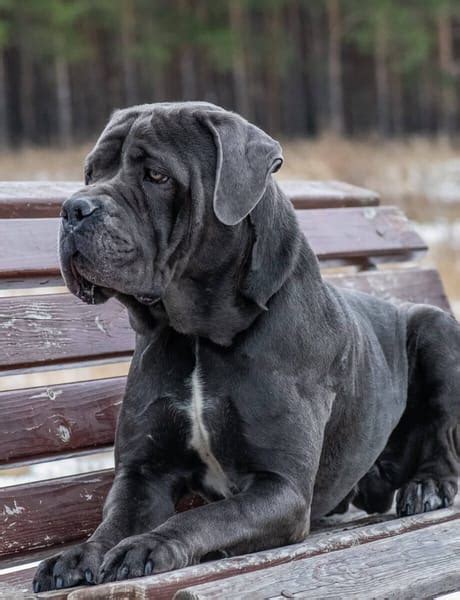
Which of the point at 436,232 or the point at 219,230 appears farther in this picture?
the point at 436,232

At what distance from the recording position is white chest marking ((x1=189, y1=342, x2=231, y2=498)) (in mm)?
3053

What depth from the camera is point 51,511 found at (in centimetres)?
344

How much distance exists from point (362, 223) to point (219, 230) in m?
1.79

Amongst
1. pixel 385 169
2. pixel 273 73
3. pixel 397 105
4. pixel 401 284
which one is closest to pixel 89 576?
pixel 401 284

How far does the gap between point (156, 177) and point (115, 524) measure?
35.9 inches

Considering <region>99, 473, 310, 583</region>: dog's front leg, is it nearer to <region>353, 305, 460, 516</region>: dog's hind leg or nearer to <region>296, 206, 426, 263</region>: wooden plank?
<region>353, 305, 460, 516</region>: dog's hind leg

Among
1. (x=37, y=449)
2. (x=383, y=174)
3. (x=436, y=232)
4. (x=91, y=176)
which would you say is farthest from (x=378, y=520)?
(x=383, y=174)

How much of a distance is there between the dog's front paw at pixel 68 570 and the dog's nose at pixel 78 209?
806mm

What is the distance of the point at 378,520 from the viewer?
3.57 metres

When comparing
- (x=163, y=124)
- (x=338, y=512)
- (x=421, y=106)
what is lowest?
(x=421, y=106)

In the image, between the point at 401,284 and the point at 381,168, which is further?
the point at 381,168

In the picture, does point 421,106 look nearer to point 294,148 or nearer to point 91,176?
point 294,148

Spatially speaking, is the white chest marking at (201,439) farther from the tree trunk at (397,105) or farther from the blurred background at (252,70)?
the tree trunk at (397,105)

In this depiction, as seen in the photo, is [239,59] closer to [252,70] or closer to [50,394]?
[252,70]
